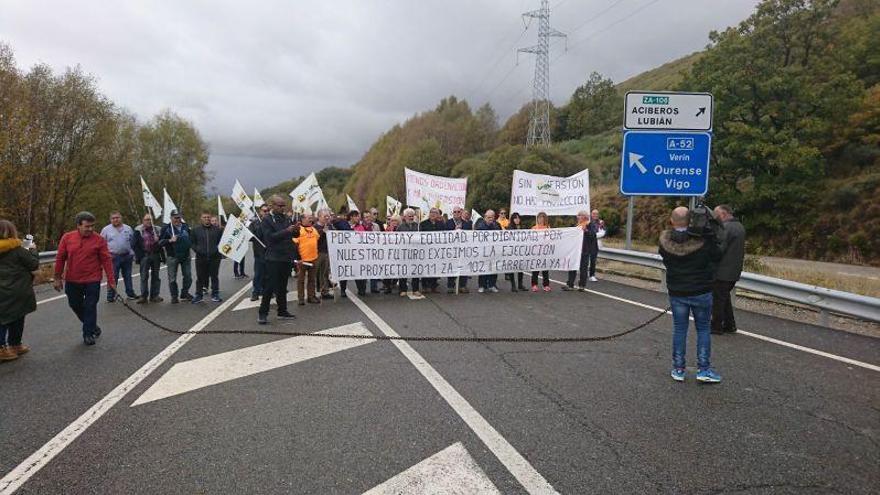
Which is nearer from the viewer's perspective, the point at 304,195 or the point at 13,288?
the point at 13,288

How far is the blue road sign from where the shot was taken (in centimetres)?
1131

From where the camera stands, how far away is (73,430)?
414 cm

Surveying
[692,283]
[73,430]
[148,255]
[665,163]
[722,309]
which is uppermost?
[665,163]

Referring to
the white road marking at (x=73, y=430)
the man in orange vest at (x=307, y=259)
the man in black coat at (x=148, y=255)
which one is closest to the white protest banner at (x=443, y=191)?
the man in orange vest at (x=307, y=259)

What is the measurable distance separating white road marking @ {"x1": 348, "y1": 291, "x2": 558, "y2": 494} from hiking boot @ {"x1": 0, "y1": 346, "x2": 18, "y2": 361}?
15.4ft

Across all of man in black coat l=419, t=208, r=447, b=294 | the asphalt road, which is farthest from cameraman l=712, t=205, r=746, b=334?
man in black coat l=419, t=208, r=447, b=294

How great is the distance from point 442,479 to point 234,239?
878cm

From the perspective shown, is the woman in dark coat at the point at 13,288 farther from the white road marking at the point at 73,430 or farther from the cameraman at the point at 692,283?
the cameraman at the point at 692,283

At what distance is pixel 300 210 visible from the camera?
46.1 feet

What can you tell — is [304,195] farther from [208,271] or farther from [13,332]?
[13,332]

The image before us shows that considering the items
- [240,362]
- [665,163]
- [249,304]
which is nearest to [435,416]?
[240,362]

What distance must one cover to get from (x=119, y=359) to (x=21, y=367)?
0.99 metres

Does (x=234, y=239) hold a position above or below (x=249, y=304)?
above

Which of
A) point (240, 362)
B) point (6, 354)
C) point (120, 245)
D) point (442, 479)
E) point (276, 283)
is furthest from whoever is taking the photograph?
point (120, 245)
